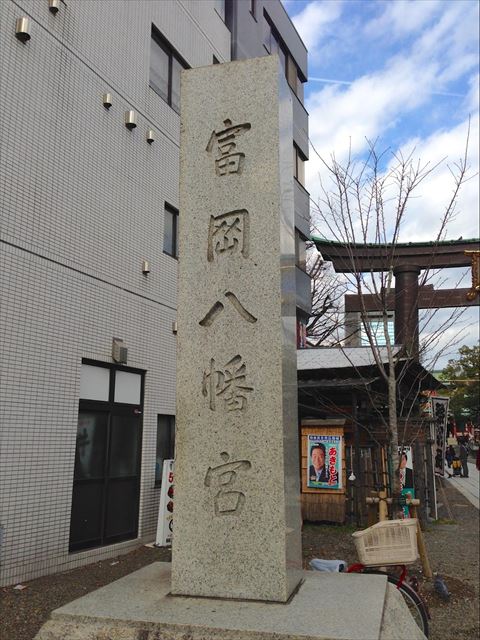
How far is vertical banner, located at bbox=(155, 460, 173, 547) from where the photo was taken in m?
10.0

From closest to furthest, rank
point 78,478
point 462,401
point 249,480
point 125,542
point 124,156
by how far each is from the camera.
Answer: point 249,480
point 78,478
point 125,542
point 124,156
point 462,401

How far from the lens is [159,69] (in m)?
12.3

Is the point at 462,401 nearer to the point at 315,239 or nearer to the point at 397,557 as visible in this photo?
the point at 315,239

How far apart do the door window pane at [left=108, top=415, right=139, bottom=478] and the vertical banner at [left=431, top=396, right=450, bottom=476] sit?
8.17m

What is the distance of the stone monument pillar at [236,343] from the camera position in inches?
166

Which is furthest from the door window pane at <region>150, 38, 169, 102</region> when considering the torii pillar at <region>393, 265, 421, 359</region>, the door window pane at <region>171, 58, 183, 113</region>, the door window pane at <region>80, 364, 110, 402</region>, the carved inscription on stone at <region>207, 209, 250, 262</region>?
the carved inscription on stone at <region>207, 209, 250, 262</region>

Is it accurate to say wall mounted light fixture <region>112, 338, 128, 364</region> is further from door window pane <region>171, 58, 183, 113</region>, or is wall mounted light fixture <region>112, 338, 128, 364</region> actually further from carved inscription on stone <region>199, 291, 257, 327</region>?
door window pane <region>171, 58, 183, 113</region>

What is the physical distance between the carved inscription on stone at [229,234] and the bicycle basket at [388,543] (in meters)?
3.11

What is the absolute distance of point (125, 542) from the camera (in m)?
9.95

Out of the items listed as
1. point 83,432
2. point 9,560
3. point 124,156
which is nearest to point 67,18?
point 124,156

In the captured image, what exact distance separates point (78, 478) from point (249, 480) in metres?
5.57

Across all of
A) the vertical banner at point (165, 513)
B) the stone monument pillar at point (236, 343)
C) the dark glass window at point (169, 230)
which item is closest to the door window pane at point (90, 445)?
the vertical banner at point (165, 513)

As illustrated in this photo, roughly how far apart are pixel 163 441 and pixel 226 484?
Result: 755 centimetres

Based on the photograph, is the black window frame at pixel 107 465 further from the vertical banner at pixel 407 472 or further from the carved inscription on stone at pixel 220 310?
the vertical banner at pixel 407 472
